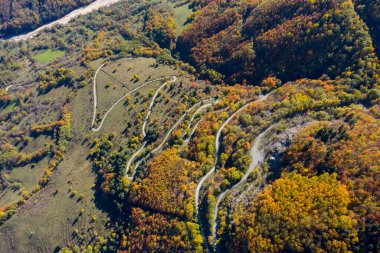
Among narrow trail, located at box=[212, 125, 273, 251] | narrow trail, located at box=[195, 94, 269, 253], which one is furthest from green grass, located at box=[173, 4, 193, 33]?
narrow trail, located at box=[212, 125, 273, 251]

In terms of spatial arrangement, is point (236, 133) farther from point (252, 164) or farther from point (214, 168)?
point (214, 168)

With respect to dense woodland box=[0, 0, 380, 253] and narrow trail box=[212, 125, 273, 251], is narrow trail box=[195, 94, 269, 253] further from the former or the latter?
narrow trail box=[212, 125, 273, 251]

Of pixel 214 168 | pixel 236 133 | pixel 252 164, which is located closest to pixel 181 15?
pixel 236 133

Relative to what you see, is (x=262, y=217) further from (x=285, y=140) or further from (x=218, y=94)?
(x=218, y=94)

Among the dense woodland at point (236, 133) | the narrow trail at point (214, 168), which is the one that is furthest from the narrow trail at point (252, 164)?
the narrow trail at point (214, 168)

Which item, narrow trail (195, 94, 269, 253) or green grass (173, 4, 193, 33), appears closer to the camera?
narrow trail (195, 94, 269, 253)

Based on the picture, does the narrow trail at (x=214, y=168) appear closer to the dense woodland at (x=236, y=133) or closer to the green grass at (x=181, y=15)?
the dense woodland at (x=236, y=133)
